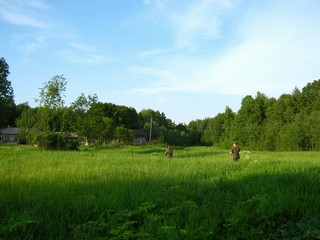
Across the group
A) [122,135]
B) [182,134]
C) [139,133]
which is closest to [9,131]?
[122,135]

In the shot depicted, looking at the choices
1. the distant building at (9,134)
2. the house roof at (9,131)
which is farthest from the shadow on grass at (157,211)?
the distant building at (9,134)

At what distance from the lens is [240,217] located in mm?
5535

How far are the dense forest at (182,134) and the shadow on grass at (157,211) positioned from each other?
2948 cm

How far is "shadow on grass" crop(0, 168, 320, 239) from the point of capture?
191 inches

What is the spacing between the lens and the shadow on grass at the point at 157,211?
484 cm

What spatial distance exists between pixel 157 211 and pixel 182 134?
108135 millimetres

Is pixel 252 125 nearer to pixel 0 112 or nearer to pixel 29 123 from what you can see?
pixel 29 123

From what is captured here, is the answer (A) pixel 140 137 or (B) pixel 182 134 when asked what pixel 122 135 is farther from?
(B) pixel 182 134

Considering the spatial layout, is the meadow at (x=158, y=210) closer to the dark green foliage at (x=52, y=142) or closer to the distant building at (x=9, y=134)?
the dark green foliage at (x=52, y=142)

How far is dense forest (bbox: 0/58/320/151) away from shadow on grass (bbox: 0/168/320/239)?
29.5m

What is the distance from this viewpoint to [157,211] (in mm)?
6195

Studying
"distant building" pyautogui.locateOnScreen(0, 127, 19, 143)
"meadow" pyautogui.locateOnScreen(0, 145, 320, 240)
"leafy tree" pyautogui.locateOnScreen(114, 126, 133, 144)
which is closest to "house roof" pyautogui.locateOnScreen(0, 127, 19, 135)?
"distant building" pyautogui.locateOnScreen(0, 127, 19, 143)

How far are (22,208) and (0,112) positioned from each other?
58.2m

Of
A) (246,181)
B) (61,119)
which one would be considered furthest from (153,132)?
(246,181)
